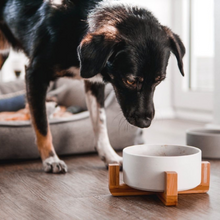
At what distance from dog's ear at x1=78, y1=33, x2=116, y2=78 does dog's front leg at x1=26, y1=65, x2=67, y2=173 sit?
1.10 ft

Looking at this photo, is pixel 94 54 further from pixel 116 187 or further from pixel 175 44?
pixel 116 187

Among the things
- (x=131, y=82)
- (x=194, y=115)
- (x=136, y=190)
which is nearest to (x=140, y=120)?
(x=131, y=82)

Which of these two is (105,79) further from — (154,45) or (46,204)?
(46,204)

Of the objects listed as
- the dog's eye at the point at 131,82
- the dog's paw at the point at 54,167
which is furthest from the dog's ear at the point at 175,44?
the dog's paw at the point at 54,167

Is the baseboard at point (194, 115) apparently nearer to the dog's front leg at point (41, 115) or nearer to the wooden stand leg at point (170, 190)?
the dog's front leg at point (41, 115)

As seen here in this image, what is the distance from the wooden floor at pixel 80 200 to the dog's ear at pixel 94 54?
0.43m

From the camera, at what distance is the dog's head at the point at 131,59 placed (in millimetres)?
1338

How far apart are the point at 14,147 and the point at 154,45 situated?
2.92ft

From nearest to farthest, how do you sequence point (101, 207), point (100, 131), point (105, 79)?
point (101, 207), point (105, 79), point (100, 131)

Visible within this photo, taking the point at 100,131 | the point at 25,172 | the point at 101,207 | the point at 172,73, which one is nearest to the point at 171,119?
the point at 172,73

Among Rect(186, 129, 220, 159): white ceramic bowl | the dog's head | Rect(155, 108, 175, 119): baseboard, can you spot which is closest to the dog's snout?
the dog's head

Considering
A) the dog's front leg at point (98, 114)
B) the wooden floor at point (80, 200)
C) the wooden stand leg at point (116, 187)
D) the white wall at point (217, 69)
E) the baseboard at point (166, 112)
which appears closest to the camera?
the wooden floor at point (80, 200)

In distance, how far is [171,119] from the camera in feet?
12.5

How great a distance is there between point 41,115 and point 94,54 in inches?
18.6
